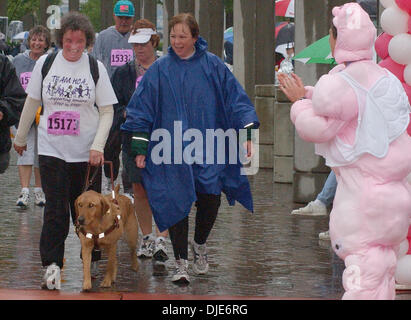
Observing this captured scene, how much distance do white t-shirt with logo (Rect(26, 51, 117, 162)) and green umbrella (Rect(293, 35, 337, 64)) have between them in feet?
13.1

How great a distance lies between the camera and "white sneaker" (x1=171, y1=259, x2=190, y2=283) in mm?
9000

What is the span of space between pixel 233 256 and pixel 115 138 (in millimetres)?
1851

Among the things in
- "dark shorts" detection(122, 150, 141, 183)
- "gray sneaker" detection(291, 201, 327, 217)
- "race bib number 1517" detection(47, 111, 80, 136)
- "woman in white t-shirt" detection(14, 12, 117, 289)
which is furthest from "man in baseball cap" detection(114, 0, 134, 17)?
"race bib number 1517" detection(47, 111, 80, 136)

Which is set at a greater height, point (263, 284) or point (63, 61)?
point (63, 61)

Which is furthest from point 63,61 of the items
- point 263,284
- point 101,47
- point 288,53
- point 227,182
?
point 288,53

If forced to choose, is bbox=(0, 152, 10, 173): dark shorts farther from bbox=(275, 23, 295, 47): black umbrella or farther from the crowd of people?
bbox=(275, 23, 295, 47): black umbrella

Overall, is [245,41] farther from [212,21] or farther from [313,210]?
[313,210]

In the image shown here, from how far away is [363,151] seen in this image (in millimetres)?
6703

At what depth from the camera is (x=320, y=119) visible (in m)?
6.73

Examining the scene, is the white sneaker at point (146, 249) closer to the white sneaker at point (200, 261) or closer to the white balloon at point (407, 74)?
the white sneaker at point (200, 261)

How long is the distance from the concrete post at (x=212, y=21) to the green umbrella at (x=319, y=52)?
50.1 ft

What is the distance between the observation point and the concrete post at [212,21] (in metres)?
28.3

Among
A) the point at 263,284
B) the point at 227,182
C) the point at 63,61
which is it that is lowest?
the point at 263,284
